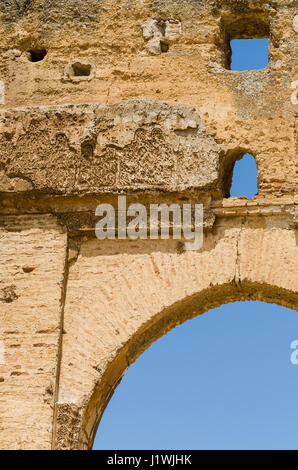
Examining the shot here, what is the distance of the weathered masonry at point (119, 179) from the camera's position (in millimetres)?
6645

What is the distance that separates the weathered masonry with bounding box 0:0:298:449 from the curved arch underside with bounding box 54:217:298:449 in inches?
A: 0.4

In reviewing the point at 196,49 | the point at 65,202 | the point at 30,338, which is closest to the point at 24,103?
the point at 65,202

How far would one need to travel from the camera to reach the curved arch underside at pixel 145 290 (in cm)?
661

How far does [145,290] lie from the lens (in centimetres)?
677

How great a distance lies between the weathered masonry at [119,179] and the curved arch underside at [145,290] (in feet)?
0.04

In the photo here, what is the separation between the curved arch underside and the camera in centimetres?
661

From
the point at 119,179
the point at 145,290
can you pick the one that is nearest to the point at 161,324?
the point at 145,290

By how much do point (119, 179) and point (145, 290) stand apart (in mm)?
922

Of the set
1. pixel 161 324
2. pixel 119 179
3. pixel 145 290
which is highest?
pixel 119 179

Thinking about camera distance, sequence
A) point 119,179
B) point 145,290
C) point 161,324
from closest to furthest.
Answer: point 145,290 < point 161,324 < point 119,179

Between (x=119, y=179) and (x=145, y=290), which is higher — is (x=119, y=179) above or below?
above

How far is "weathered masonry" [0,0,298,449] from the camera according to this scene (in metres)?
6.64

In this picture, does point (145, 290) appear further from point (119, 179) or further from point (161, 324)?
point (119, 179)

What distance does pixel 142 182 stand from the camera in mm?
6988
